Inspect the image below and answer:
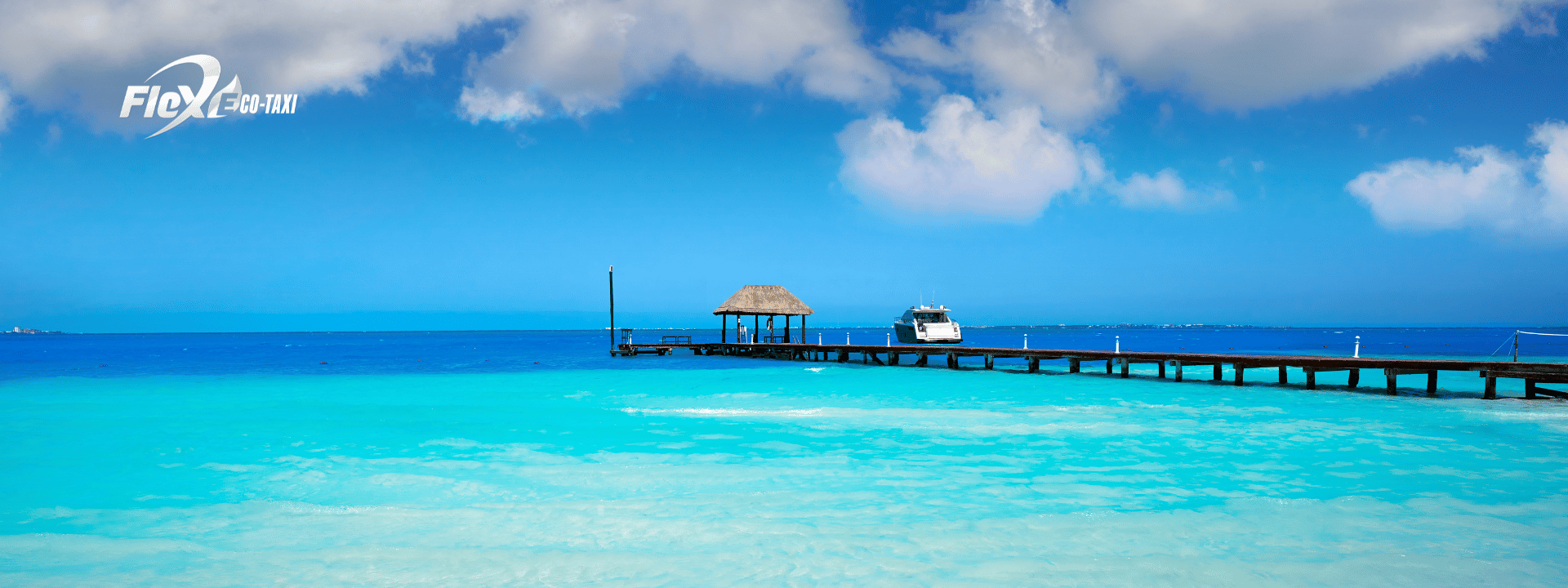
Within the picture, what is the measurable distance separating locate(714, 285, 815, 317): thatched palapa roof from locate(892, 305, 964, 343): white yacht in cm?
1032

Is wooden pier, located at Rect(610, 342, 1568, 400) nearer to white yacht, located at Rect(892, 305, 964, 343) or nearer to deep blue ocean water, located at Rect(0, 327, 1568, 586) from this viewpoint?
deep blue ocean water, located at Rect(0, 327, 1568, 586)

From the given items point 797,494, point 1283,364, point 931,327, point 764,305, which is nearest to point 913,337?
point 931,327

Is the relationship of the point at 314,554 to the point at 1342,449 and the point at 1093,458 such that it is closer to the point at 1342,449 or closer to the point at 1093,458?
the point at 1093,458

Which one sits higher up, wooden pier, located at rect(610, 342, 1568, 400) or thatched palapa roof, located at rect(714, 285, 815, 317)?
thatched palapa roof, located at rect(714, 285, 815, 317)

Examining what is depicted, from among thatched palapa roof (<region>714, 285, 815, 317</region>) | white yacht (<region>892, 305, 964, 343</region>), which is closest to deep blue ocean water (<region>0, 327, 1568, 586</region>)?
thatched palapa roof (<region>714, 285, 815, 317</region>)

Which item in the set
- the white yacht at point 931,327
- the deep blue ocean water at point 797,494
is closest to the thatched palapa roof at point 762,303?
the white yacht at point 931,327

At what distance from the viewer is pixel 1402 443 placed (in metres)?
13.2

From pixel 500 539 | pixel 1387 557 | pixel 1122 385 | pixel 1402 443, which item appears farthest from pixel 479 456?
pixel 1122 385

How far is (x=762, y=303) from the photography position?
43938 millimetres

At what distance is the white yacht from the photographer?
52.8 m

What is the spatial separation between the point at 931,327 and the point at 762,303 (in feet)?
45.4

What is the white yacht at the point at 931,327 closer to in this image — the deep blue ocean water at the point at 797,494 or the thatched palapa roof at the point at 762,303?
the thatched palapa roof at the point at 762,303

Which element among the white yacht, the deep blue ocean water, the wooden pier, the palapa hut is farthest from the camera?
the white yacht

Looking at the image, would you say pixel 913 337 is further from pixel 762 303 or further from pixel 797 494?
pixel 797 494
